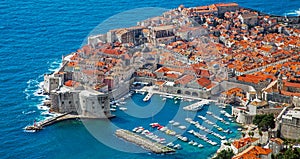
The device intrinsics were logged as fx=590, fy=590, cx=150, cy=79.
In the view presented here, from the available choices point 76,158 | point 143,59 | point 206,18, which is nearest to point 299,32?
point 206,18

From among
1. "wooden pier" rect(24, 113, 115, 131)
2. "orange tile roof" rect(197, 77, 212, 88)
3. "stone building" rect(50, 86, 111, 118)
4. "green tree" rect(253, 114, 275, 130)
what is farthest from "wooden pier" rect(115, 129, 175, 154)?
"orange tile roof" rect(197, 77, 212, 88)

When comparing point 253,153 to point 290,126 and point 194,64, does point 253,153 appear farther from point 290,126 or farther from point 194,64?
point 194,64

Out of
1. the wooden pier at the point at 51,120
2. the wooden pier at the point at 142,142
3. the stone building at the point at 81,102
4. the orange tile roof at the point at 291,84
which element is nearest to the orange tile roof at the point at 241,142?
the wooden pier at the point at 142,142

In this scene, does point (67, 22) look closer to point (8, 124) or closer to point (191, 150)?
point (8, 124)

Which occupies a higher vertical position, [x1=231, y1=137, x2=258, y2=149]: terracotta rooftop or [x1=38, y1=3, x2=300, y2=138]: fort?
[x1=38, y1=3, x2=300, y2=138]: fort

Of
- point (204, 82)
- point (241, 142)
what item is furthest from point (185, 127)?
point (204, 82)

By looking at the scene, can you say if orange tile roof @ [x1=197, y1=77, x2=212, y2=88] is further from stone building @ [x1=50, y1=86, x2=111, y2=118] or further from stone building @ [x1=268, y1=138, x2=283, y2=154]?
stone building @ [x1=268, y1=138, x2=283, y2=154]
